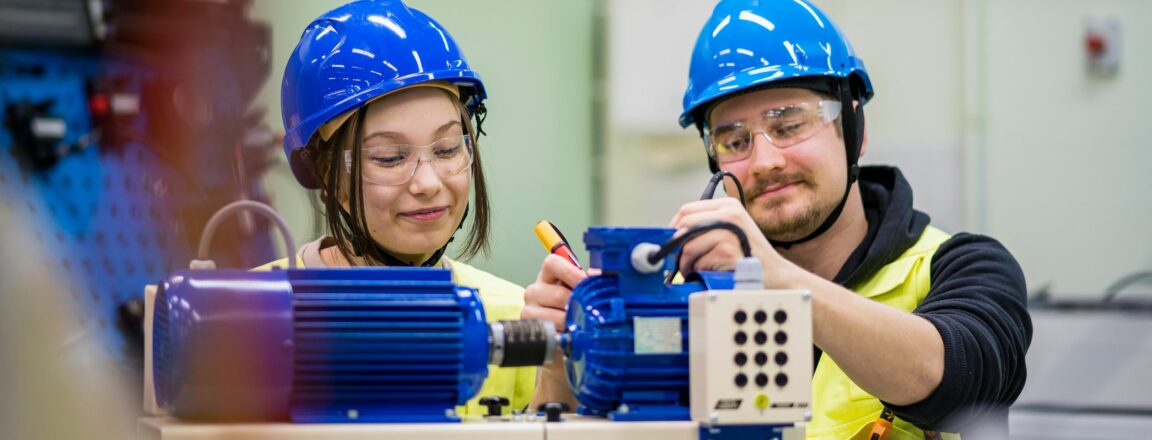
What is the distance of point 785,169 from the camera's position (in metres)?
1.82

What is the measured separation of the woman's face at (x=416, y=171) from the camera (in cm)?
160

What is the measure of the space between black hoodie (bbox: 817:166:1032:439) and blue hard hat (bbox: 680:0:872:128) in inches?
10.3

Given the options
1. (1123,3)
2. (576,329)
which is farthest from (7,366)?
(1123,3)

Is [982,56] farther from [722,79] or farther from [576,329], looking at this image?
[576,329]

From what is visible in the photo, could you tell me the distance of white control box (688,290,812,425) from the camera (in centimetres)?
106

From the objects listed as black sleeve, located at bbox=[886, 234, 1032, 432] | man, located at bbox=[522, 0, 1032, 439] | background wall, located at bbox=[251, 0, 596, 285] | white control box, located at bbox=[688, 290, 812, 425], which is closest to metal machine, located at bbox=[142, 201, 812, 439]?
white control box, located at bbox=[688, 290, 812, 425]

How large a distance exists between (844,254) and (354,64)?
2.95ft

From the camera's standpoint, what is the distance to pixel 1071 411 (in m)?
2.81

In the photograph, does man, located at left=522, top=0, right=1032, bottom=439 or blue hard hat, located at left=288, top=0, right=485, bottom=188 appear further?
blue hard hat, located at left=288, top=0, right=485, bottom=188

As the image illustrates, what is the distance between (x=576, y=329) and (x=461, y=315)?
138 millimetres

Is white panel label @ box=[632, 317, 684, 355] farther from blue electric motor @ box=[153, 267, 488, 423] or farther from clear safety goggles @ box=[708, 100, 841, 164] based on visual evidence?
clear safety goggles @ box=[708, 100, 841, 164]

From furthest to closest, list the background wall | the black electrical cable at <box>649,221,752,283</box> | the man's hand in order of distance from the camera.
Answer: the background wall → the man's hand → the black electrical cable at <box>649,221,752,283</box>

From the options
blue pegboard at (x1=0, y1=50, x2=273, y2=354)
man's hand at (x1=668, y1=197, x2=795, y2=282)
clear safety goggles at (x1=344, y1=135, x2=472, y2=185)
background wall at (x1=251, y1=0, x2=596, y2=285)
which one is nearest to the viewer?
blue pegboard at (x1=0, y1=50, x2=273, y2=354)

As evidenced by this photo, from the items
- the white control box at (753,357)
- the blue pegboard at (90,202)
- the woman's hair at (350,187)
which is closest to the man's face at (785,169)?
the woman's hair at (350,187)
